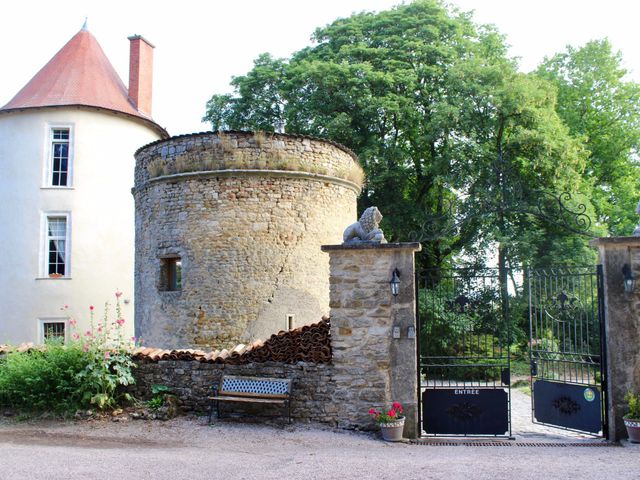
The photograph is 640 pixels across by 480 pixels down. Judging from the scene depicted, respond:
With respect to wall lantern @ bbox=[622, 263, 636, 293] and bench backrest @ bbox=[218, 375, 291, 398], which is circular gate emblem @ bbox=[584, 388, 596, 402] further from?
bench backrest @ bbox=[218, 375, 291, 398]

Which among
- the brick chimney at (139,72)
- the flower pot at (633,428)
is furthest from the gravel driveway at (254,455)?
the brick chimney at (139,72)

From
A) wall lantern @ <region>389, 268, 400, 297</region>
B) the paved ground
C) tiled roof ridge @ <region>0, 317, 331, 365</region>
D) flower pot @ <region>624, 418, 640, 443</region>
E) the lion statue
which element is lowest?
the paved ground

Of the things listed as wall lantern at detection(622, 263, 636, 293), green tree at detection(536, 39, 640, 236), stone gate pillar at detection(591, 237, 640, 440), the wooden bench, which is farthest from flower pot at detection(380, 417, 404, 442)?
green tree at detection(536, 39, 640, 236)

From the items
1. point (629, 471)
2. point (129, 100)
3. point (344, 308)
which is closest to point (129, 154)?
point (129, 100)

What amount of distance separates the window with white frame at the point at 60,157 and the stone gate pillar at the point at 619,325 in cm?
1630

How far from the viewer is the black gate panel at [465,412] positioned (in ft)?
25.0

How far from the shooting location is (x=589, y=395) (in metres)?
7.42

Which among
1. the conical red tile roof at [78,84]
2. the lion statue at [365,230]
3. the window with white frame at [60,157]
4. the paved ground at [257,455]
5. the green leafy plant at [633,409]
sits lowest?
the paved ground at [257,455]

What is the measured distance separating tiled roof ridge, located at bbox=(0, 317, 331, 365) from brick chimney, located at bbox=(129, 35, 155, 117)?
13.9 metres

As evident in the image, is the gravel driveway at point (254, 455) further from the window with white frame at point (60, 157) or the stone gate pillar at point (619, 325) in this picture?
the window with white frame at point (60, 157)

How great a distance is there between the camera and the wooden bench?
303 inches

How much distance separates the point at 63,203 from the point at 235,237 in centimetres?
952

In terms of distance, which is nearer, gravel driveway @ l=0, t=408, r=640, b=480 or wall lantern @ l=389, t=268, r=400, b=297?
gravel driveway @ l=0, t=408, r=640, b=480

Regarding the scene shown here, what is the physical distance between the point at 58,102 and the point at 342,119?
9237 millimetres
